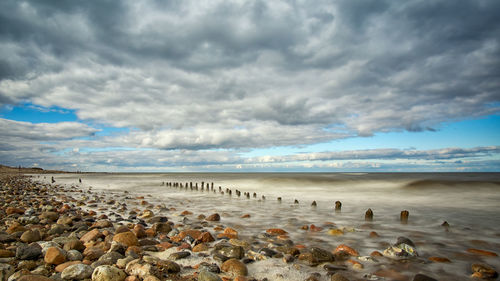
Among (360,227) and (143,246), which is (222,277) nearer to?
(143,246)

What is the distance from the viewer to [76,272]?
3.38 meters

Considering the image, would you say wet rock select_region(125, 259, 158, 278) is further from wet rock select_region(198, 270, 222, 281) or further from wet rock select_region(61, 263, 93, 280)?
wet rock select_region(198, 270, 222, 281)

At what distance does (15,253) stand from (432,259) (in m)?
7.39

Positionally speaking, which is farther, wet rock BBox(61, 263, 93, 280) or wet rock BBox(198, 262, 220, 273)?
wet rock BBox(198, 262, 220, 273)

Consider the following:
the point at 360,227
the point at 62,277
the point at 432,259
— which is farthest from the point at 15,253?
the point at 360,227

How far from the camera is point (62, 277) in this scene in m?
3.34

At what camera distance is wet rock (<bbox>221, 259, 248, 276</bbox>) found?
3781 mm

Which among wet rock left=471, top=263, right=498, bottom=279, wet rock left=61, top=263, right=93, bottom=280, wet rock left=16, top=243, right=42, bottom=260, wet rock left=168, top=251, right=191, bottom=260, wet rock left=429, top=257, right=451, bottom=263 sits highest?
wet rock left=16, top=243, right=42, bottom=260

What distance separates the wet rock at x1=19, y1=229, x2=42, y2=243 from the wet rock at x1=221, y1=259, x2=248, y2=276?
14.1ft

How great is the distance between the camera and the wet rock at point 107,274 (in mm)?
3314

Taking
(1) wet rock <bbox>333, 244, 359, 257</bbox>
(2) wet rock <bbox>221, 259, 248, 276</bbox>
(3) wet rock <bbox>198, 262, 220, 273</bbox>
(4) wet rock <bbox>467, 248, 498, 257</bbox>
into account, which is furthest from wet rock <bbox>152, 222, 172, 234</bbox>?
(4) wet rock <bbox>467, 248, 498, 257</bbox>

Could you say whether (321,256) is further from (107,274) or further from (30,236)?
(30,236)

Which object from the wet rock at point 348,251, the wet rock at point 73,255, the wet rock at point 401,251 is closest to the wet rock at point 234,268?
the wet rock at point 348,251

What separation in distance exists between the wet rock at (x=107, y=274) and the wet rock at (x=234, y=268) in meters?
1.43
